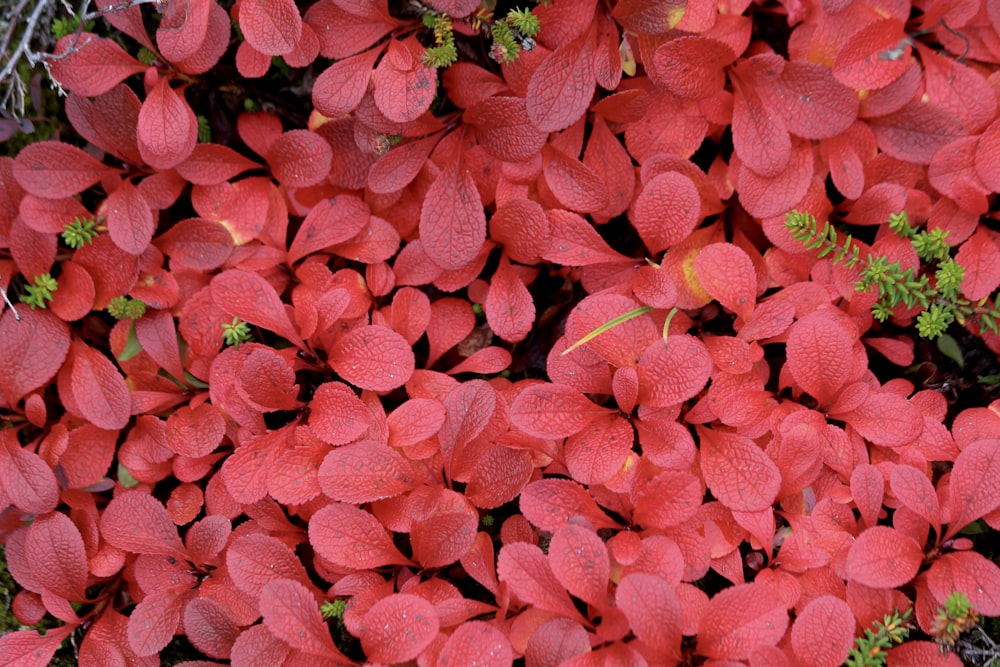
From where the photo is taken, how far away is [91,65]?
1.41 metres

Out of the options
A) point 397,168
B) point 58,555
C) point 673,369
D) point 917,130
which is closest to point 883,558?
point 673,369

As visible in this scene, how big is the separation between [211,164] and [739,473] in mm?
1238

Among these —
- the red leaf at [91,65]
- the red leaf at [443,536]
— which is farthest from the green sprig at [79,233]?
the red leaf at [443,536]

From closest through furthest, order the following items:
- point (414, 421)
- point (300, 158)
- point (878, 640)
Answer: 1. point (878, 640)
2. point (414, 421)
3. point (300, 158)

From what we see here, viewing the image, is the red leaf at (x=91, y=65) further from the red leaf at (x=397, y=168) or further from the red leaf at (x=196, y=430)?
the red leaf at (x=196, y=430)

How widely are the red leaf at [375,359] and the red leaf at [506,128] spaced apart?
1.43 feet

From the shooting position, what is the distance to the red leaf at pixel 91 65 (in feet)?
4.58

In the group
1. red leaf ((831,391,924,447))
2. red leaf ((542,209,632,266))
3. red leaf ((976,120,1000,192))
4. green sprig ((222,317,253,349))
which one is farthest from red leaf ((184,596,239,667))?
red leaf ((976,120,1000,192))

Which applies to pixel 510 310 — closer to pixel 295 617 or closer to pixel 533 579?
pixel 533 579

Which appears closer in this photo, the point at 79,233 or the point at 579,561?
the point at 579,561

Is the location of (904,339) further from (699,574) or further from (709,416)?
(699,574)

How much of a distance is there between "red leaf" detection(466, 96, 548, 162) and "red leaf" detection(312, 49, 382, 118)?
181 mm

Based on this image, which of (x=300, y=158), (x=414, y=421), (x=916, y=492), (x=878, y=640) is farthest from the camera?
(x=300, y=158)

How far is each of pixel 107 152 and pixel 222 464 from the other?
722mm
